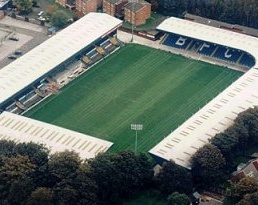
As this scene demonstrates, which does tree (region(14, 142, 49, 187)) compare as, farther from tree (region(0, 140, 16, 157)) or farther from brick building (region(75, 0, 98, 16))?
brick building (region(75, 0, 98, 16))

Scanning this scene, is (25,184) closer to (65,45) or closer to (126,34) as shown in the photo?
(65,45)

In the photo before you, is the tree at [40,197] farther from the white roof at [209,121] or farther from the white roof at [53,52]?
the white roof at [53,52]

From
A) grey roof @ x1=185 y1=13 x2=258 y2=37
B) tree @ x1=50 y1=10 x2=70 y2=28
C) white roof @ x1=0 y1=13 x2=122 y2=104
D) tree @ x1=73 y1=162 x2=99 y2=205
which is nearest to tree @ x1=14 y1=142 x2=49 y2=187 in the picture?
tree @ x1=73 y1=162 x2=99 y2=205

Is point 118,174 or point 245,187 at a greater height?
point 245,187

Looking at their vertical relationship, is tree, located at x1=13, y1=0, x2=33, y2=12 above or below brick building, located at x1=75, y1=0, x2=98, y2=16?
below

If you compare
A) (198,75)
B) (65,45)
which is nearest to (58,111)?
(65,45)

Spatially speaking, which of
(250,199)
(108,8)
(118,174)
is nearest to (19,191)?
(118,174)

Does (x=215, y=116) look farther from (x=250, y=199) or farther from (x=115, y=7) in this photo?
(x=115, y=7)

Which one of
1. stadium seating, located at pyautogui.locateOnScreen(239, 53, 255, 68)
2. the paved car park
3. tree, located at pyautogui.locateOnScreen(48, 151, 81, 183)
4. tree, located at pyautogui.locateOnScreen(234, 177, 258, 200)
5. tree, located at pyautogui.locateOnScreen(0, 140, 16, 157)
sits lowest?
the paved car park
